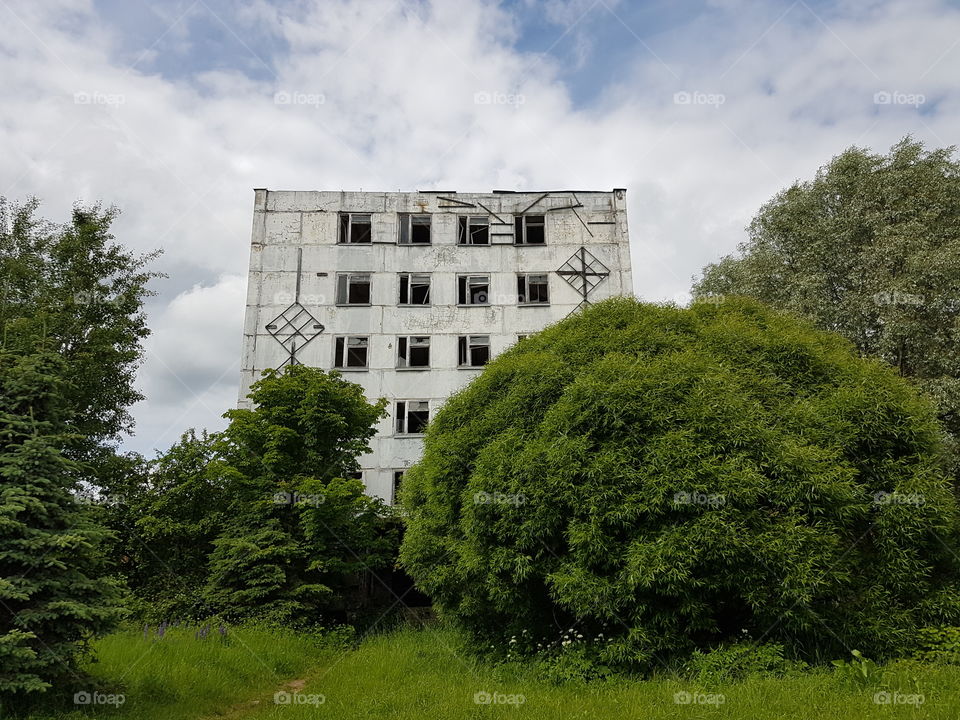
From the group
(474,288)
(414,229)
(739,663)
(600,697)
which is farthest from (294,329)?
(739,663)

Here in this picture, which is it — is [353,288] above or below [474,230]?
below

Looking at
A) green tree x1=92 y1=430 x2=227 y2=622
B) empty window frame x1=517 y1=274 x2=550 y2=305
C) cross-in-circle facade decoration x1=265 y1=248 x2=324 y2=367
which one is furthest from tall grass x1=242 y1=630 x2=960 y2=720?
empty window frame x1=517 y1=274 x2=550 y2=305

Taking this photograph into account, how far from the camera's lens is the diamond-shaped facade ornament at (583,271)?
93.8 feet

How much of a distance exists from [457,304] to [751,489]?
1896 cm

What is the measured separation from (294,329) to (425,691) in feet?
62.6

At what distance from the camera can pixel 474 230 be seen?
29359 mm

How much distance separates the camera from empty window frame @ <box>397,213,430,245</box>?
2898 cm

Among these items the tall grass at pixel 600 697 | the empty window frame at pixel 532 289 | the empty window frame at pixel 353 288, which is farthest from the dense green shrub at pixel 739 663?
the empty window frame at pixel 353 288

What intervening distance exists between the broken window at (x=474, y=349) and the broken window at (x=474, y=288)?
5.37 feet

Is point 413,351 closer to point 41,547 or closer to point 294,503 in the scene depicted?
point 294,503

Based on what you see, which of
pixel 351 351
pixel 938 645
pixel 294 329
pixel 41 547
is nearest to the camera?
pixel 41 547

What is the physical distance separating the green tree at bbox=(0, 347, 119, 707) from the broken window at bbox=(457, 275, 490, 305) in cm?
1977

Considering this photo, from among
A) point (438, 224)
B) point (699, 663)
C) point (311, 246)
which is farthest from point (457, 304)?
point (699, 663)

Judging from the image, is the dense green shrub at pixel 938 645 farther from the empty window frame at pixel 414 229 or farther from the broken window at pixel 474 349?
the empty window frame at pixel 414 229
